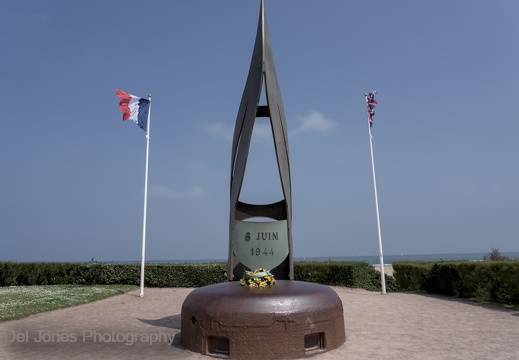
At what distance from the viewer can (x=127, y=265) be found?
67.5 feet

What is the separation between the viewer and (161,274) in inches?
789

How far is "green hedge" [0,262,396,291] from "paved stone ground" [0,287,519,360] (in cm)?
551

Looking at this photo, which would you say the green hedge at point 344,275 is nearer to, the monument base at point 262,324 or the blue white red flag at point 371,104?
the blue white red flag at point 371,104

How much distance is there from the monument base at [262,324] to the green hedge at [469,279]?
26.6 ft

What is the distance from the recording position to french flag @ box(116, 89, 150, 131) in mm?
16219

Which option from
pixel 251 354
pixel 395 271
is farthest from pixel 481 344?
pixel 395 271

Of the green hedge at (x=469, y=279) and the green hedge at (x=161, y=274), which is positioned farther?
the green hedge at (x=161, y=274)

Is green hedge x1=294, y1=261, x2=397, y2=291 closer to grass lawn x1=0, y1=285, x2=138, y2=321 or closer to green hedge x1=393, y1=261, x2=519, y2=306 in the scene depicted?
green hedge x1=393, y1=261, x2=519, y2=306

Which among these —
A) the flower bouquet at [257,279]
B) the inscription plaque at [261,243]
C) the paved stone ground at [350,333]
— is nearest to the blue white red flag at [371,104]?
the paved stone ground at [350,333]

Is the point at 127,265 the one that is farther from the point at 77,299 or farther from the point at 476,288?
the point at 476,288

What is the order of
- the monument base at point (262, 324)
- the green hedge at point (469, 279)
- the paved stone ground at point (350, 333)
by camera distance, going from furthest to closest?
1. the green hedge at point (469, 279)
2. the paved stone ground at point (350, 333)
3. the monument base at point (262, 324)

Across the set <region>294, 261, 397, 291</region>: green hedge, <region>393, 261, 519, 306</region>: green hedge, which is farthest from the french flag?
<region>393, 261, 519, 306</region>: green hedge

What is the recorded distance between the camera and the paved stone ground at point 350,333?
6.59 meters

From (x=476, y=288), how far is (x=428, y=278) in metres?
2.75
